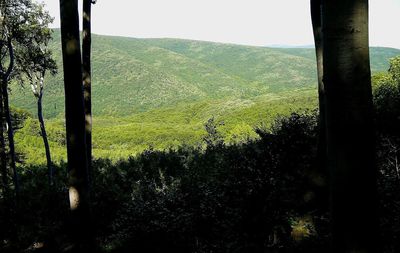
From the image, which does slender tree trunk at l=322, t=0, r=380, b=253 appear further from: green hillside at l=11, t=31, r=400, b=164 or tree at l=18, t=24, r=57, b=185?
green hillside at l=11, t=31, r=400, b=164

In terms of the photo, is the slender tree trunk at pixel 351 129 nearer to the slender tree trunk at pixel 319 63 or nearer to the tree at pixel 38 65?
the slender tree trunk at pixel 319 63

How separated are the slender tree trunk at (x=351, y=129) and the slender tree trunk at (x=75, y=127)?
3891 millimetres

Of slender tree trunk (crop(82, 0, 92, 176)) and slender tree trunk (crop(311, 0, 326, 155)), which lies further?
slender tree trunk (crop(82, 0, 92, 176))

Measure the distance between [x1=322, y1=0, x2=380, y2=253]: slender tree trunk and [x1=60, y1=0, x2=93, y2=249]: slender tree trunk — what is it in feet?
12.8

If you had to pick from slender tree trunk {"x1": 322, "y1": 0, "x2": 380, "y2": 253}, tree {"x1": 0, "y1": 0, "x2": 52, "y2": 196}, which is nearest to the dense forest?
slender tree trunk {"x1": 322, "y1": 0, "x2": 380, "y2": 253}

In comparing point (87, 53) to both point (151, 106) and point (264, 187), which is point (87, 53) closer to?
point (264, 187)

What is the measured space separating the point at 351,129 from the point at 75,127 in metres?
4.02

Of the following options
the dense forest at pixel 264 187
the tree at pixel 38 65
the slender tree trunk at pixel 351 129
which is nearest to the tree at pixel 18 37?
the tree at pixel 38 65

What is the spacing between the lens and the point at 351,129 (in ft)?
4.92

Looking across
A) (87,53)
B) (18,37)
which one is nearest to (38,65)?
(18,37)

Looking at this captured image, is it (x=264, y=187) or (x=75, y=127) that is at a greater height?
(x=75, y=127)

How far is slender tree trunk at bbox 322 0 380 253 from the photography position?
4.87ft

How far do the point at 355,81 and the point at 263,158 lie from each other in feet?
18.2

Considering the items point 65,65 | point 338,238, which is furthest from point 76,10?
point 338,238
